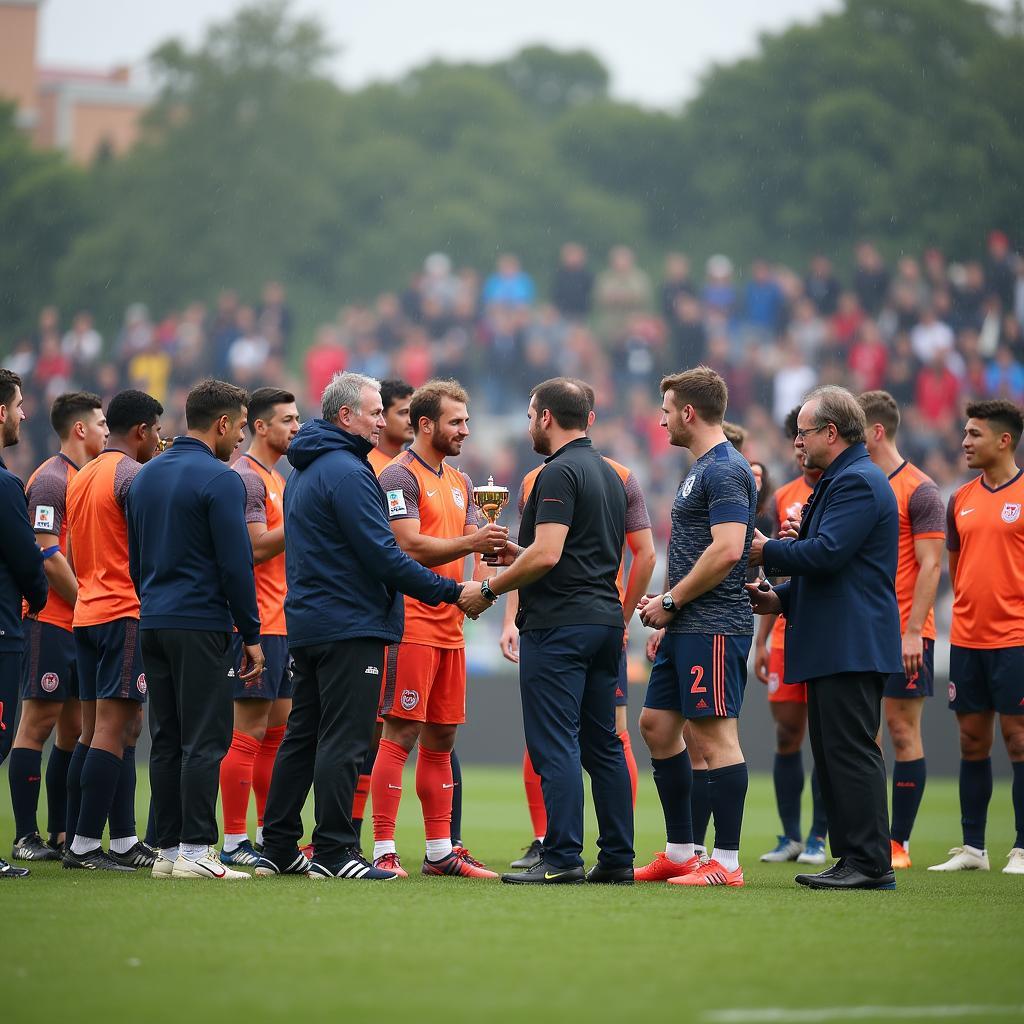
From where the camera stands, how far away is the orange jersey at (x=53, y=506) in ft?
29.5

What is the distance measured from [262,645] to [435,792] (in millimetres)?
1363

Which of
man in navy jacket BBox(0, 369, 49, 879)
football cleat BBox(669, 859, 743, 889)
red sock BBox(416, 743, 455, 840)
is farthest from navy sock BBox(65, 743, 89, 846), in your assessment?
football cleat BBox(669, 859, 743, 889)

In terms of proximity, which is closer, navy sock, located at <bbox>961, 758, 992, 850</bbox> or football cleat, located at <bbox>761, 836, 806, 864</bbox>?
navy sock, located at <bbox>961, 758, 992, 850</bbox>

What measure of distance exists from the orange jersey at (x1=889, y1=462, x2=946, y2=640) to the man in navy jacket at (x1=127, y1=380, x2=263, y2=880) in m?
4.09

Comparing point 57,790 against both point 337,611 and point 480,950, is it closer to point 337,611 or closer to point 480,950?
point 337,611

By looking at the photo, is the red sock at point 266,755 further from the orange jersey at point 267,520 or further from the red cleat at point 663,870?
the red cleat at point 663,870

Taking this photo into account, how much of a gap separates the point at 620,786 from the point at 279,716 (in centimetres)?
231

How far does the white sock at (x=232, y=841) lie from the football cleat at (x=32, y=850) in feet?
3.64

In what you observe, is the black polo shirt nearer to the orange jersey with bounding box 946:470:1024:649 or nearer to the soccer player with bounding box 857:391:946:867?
the soccer player with bounding box 857:391:946:867

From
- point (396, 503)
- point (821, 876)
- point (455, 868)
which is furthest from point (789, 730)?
point (396, 503)

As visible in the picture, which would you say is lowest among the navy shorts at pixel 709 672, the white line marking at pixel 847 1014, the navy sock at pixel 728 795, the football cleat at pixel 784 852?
the football cleat at pixel 784 852

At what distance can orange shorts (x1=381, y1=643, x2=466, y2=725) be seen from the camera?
314 inches

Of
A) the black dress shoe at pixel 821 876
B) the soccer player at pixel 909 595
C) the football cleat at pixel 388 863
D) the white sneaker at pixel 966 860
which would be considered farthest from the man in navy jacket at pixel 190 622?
the white sneaker at pixel 966 860

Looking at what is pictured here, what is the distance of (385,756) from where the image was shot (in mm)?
7969
